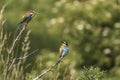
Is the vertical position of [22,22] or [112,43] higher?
[22,22]

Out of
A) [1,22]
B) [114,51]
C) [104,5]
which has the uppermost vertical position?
[1,22]

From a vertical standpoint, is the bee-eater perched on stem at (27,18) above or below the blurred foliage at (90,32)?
above

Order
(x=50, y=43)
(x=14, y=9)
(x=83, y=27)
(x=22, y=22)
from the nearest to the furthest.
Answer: (x=22, y=22)
(x=83, y=27)
(x=50, y=43)
(x=14, y=9)

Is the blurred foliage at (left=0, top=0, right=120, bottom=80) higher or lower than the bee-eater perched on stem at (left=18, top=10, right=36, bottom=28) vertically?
lower

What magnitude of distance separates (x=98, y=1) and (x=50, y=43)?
746 centimetres

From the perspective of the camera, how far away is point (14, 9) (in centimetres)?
→ 2862

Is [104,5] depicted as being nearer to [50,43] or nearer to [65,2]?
[65,2]

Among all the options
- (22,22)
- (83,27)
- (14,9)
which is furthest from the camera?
(14,9)

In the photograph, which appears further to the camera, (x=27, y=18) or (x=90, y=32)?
(x=90, y=32)

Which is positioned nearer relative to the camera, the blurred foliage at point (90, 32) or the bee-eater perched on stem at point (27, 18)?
the bee-eater perched on stem at point (27, 18)

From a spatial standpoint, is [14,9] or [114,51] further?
[14,9]

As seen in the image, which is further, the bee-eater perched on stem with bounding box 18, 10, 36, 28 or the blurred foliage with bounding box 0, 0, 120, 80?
the blurred foliage with bounding box 0, 0, 120, 80

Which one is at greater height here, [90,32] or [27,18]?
[27,18]

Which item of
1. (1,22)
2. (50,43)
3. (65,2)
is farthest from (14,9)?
(1,22)
